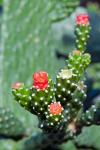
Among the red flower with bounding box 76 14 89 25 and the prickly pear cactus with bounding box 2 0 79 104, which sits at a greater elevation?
the prickly pear cactus with bounding box 2 0 79 104

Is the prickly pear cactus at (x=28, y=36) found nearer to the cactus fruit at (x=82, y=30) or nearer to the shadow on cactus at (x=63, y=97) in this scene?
the shadow on cactus at (x=63, y=97)

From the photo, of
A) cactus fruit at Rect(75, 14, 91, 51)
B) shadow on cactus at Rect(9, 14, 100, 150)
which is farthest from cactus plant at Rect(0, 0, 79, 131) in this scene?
cactus fruit at Rect(75, 14, 91, 51)

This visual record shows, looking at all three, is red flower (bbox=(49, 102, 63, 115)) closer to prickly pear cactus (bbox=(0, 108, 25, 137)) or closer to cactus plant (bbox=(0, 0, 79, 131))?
prickly pear cactus (bbox=(0, 108, 25, 137))

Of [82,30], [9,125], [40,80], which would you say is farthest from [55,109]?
[9,125]

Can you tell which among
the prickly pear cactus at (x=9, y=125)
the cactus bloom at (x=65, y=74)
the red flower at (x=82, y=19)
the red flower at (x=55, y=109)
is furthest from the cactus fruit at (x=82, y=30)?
the prickly pear cactus at (x=9, y=125)

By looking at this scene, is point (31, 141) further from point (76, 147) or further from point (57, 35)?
point (57, 35)

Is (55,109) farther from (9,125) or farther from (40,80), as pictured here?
(9,125)
